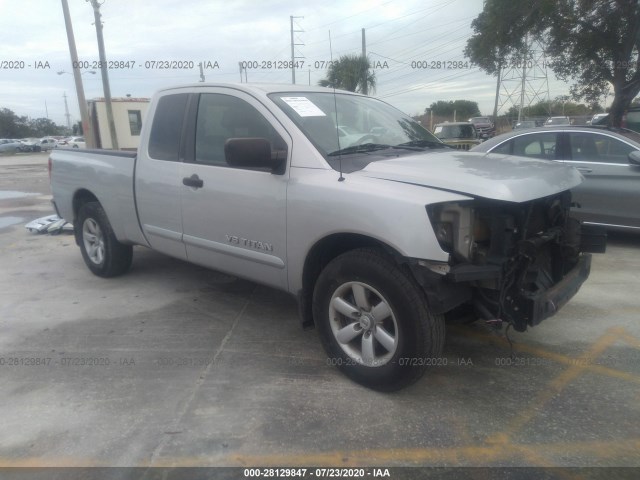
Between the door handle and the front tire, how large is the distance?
161cm

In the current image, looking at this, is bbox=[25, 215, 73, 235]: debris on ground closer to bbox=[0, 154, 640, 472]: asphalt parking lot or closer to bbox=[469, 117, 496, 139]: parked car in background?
bbox=[0, 154, 640, 472]: asphalt parking lot

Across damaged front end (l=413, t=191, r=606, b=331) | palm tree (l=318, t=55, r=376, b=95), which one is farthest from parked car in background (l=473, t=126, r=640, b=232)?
palm tree (l=318, t=55, r=376, b=95)

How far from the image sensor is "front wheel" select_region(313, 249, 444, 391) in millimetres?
2850

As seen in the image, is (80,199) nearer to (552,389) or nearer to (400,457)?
(400,457)

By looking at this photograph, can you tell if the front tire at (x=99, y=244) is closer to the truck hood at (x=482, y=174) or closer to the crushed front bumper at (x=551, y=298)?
the truck hood at (x=482, y=174)

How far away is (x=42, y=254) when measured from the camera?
271 inches

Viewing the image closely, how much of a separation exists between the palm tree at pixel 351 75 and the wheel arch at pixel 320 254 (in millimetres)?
14016

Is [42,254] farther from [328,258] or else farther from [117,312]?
[328,258]

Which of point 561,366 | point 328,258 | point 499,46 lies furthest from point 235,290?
point 499,46

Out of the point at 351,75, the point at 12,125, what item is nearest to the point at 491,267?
the point at 351,75

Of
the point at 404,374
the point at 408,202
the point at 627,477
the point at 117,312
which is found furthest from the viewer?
the point at 117,312

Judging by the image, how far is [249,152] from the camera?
320 cm

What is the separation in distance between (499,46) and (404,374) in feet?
41.8

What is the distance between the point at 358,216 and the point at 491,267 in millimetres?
786
